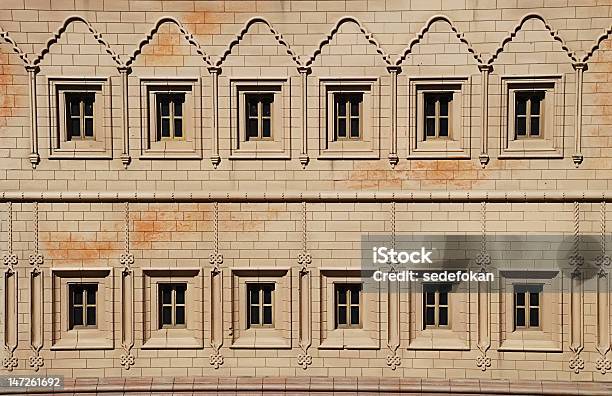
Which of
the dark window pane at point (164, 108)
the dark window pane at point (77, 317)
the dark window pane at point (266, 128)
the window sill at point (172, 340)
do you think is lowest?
the window sill at point (172, 340)

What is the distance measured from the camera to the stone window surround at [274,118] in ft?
31.2

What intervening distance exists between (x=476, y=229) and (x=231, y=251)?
403 cm

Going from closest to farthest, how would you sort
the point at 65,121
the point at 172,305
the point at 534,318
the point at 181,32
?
the point at 181,32, the point at 65,121, the point at 534,318, the point at 172,305

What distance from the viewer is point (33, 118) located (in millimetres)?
9531

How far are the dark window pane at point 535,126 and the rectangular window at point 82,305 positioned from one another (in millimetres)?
7732

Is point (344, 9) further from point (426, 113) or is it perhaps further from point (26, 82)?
point (26, 82)

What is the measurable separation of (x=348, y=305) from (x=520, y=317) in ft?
9.48

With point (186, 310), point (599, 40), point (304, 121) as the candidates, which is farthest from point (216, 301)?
point (599, 40)

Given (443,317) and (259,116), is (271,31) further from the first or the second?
(443,317)

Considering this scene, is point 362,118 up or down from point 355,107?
down

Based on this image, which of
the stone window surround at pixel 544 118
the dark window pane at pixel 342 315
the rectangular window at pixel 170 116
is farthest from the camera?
the dark window pane at pixel 342 315

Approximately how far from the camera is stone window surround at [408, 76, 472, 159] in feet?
31.0

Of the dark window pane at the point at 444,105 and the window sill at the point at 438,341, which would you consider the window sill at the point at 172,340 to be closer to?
the window sill at the point at 438,341

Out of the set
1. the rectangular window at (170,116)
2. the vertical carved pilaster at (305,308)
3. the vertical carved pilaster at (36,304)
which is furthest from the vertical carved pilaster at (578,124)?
the vertical carved pilaster at (36,304)
